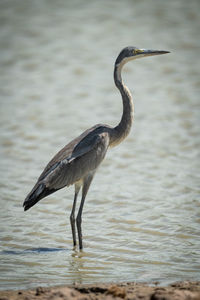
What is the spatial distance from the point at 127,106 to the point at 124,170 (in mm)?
2863

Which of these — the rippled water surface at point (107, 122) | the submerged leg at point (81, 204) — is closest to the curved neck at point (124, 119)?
the submerged leg at point (81, 204)

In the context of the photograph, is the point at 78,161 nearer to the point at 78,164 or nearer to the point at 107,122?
the point at 78,164

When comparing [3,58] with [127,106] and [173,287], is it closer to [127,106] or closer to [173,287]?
[127,106]

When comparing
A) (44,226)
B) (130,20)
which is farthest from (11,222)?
(130,20)

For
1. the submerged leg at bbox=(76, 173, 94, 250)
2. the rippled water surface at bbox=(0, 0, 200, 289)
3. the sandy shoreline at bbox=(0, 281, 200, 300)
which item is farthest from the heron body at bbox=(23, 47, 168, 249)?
the sandy shoreline at bbox=(0, 281, 200, 300)

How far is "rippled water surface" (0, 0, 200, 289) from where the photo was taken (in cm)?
657

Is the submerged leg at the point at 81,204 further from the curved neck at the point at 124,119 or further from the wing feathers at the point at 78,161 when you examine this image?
the curved neck at the point at 124,119

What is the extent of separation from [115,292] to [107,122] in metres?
8.32

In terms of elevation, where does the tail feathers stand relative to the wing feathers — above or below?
below

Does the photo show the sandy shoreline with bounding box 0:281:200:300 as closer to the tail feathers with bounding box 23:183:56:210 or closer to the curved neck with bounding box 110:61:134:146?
the tail feathers with bounding box 23:183:56:210

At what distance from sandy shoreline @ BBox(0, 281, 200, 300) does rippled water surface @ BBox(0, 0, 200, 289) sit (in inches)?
13.6

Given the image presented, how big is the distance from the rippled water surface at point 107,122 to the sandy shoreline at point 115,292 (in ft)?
1.13

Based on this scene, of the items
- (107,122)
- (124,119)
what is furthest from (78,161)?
(107,122)

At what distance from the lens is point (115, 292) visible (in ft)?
16.2
